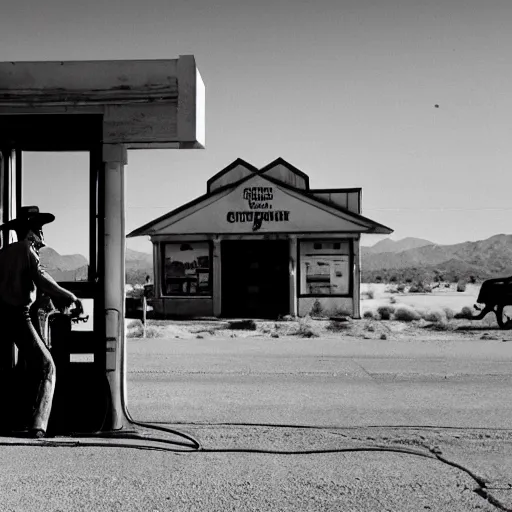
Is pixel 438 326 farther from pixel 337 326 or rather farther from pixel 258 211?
pixel 258 211

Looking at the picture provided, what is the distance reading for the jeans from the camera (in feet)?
21.1

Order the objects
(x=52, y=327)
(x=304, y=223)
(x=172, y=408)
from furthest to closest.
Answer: (x=304, y=223) < (x=172, y=408) < (x=52, y=327)

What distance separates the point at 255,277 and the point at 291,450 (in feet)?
62.6

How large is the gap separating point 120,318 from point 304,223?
17629mm

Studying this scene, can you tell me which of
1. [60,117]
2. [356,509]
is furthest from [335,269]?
[356,509]

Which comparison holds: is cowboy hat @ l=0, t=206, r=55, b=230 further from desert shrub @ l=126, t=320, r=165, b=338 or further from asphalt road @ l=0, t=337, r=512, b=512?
desert shrub @ l=126, t=320, r=165, b=338

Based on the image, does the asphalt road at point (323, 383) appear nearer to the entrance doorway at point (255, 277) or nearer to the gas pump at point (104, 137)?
the gas pump at point (104, 137)

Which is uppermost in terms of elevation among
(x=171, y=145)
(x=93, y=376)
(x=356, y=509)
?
(x=171, y=145)

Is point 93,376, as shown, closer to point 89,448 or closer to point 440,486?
point 89,448

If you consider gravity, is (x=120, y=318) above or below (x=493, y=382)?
above

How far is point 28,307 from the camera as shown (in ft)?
21.4

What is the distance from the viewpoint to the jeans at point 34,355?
253 inches

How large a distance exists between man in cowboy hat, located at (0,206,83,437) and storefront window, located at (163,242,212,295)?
60.3 ft

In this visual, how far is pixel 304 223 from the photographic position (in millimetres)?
24234
